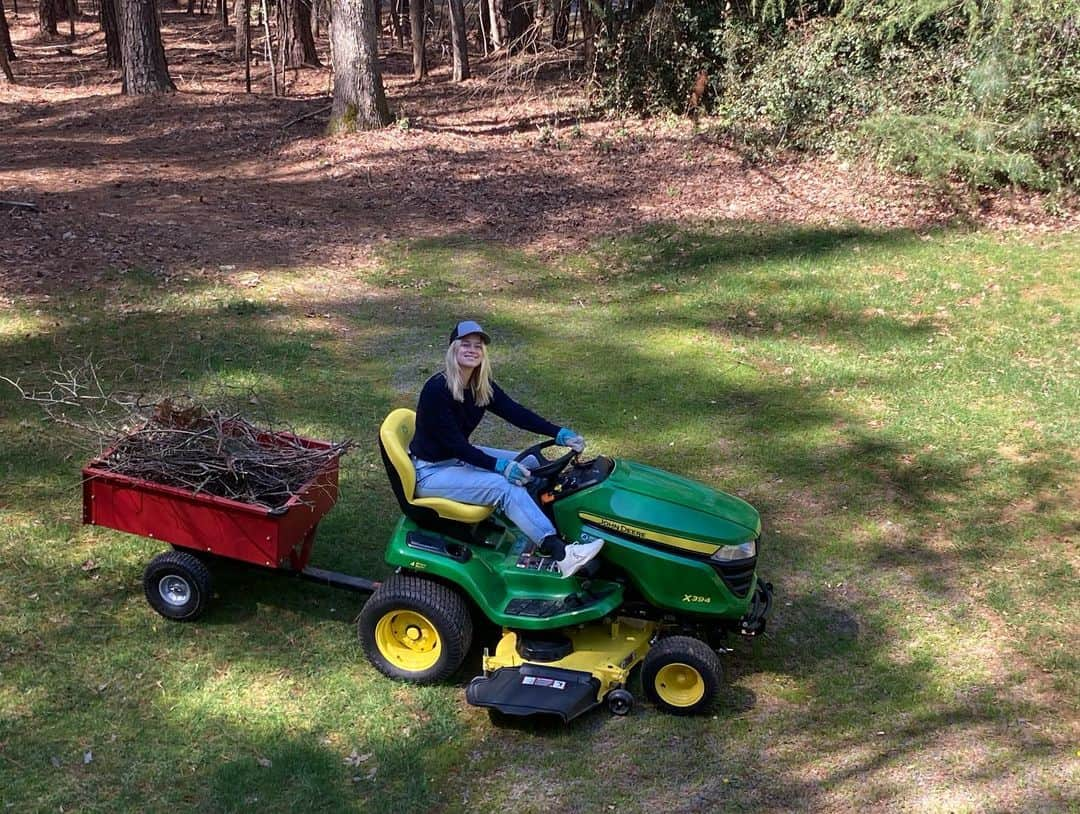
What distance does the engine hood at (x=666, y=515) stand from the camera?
5.11 meters

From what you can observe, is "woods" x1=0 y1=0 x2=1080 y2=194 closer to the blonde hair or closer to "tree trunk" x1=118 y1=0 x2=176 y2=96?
"tree trunk" x1=118 y1=0 x2=176 y2=96

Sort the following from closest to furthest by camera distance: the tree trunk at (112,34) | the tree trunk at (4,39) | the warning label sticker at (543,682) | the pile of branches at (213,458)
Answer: the warning label sticker at (543,682) < the pile of branches at (213,458) < the tree trunk at (4,39) < the tree trunk at (112,34)

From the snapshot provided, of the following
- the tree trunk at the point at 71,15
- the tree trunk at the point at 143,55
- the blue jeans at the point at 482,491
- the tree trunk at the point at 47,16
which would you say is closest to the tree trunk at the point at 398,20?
the tree trunk at the point at 143,55

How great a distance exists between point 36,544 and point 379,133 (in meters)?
11.6

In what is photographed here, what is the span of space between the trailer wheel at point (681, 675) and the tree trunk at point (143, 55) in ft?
57.5

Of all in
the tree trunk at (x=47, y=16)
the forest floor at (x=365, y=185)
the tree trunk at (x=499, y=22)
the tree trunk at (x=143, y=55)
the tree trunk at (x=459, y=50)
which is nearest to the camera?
the forest floor at (x=365, y=185)

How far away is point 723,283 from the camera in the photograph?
11.9m

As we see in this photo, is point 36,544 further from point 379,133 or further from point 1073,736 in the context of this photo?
point 379,133

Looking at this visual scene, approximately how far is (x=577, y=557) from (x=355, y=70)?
13.3 meters

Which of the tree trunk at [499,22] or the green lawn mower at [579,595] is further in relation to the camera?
the tree trunk at [499,22]

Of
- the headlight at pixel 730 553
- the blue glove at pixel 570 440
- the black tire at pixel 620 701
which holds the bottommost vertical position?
the black tire at pixel 620 701

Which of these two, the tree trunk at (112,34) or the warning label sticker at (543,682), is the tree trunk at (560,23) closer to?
the tree trunk at (112,34)

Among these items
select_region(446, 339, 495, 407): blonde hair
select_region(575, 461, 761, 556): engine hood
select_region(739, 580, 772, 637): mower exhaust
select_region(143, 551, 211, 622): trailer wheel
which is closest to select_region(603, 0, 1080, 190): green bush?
select_region(739, 580, 772, 637): mower exhaust

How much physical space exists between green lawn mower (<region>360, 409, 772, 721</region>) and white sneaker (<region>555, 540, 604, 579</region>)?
0.10 m
